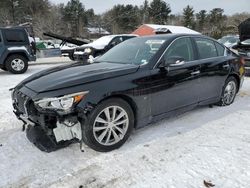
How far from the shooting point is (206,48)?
488 cm

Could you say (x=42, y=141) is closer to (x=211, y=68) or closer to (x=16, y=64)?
(x=211, y=68)

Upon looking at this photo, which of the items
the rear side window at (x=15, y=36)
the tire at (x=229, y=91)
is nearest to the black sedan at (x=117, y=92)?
the tire at (x=229, y=91)

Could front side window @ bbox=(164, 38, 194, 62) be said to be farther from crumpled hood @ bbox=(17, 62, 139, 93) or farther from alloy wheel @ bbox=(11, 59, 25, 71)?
alloy wheel @ bbox=(11, 59, 25, 71)

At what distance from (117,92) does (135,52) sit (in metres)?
1.15

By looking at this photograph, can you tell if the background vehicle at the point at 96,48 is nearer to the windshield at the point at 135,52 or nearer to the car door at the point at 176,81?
the windshield at the point at 135,52

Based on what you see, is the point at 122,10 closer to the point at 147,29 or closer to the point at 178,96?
the point at 147,29

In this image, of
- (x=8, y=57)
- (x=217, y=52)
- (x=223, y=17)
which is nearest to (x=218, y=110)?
(x=217, y=52)

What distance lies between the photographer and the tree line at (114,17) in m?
47.4

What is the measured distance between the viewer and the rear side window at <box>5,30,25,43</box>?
33.3ft

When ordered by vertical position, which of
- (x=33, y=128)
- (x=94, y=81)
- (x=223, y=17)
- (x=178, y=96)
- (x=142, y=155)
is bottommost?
(x=142, y=155)

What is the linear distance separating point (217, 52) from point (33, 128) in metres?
3.57

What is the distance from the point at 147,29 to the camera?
111 feet

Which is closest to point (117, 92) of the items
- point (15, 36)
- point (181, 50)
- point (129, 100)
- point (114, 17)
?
point (129, 100)

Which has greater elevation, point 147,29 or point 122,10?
point 122,10
